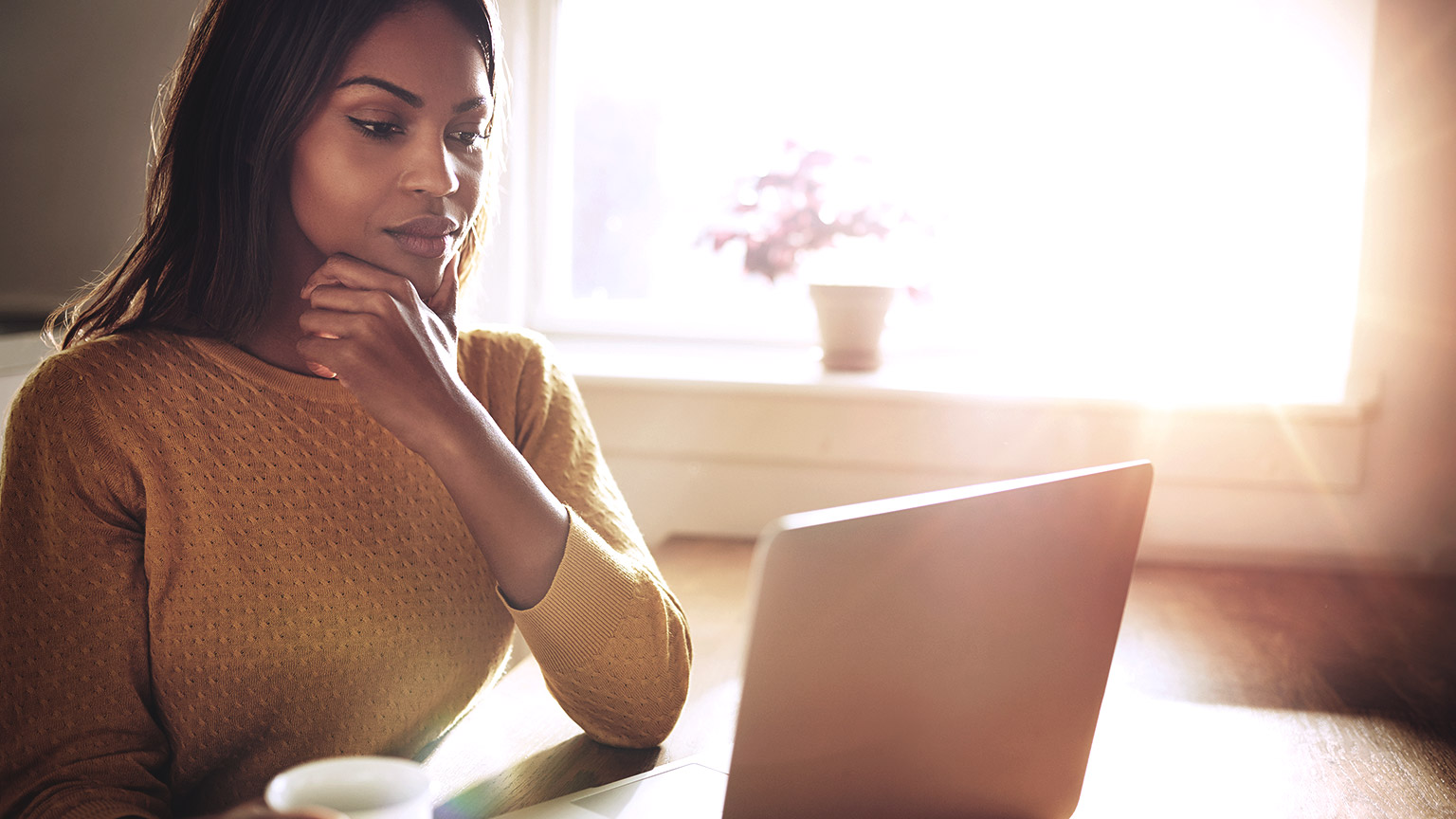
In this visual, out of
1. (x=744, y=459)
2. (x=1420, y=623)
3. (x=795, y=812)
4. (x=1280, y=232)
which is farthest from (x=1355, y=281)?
(x=795, y=812)

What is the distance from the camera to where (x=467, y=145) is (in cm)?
101

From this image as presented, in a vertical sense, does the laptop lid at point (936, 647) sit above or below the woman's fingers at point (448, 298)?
below

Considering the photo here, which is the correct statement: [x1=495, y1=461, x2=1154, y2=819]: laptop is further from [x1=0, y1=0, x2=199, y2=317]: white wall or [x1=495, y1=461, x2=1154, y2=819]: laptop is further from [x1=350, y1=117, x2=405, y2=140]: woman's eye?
[x1=0, y1=0, x2=199, y2=317]: white wall

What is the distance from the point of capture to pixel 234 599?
912 mm

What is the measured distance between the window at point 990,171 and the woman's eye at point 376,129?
1.37m

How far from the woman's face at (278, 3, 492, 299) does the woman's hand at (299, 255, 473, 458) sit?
0.06 metres

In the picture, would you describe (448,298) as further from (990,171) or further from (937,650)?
(990,171)

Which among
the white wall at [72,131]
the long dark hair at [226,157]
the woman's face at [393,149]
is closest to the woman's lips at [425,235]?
the woman's face at [393,149]

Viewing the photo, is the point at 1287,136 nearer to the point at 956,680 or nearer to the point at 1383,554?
the point at 1383,554

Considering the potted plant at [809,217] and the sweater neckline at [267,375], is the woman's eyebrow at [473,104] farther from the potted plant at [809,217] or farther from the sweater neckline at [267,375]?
the potted plant at [809,217]

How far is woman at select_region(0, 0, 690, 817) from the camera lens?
851 millimetres

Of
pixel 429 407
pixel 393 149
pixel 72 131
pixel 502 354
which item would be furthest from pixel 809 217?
pixel 429 407

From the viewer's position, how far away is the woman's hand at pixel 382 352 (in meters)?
0.85

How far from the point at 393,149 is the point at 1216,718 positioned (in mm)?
969
